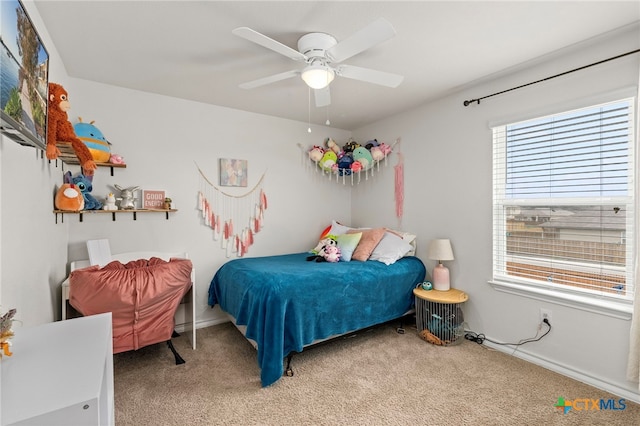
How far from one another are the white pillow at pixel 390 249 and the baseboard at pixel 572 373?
3.58 feet

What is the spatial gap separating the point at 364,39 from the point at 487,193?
1831 millimetres

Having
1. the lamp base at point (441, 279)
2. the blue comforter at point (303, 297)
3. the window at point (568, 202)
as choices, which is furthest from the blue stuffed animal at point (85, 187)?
A: the window at point (568, 202)

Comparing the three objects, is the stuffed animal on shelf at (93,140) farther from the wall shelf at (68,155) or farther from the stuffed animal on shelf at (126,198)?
the stuffed animal on shelf at (126,198)

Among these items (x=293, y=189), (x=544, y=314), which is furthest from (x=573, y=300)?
(x=293, y=189)

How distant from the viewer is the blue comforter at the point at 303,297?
209 centimetres

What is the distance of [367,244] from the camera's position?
314cm

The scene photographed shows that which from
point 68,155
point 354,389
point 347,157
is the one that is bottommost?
point 354,389

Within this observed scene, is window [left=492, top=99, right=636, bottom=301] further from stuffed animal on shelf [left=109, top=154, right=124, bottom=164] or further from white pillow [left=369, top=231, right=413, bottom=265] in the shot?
stuffed animal on shelf [left=109, top=154, right=124, bottom=164]

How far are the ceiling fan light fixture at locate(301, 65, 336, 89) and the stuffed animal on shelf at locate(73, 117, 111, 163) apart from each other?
1.87 metres

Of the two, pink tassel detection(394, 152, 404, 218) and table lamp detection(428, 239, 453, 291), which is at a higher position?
pink tassel detection(394, 152, 404, 218)

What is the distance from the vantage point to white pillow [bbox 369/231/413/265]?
2982 mm

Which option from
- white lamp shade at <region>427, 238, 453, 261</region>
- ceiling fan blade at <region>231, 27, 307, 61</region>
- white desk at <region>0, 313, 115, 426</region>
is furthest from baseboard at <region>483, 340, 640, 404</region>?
ceiling fan blade at <region>231, 27, 307, 61</region>

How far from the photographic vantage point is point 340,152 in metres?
3.83

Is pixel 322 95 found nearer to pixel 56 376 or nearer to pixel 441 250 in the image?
pixel 441 250
